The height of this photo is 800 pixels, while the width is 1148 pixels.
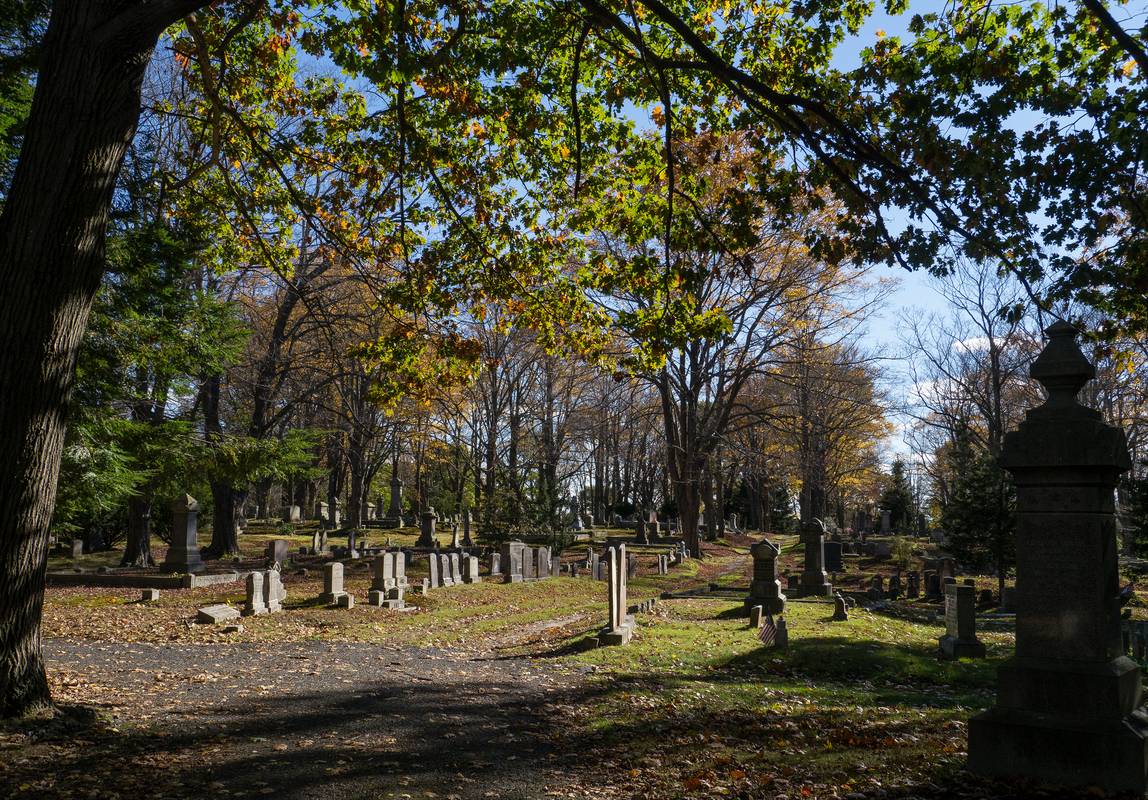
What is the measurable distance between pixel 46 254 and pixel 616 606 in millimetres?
9978

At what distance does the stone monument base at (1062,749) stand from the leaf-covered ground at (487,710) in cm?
21

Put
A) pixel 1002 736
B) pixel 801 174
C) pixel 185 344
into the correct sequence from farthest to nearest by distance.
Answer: pixel 185 344, pixel 801 174, pixel 1002 736

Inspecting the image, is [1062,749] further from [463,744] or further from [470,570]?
[470,570]

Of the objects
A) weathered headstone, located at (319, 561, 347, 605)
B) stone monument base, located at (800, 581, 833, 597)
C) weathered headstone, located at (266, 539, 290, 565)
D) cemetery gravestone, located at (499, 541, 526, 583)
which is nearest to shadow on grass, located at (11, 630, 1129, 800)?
weathered headstone, located at (319, 561, 347, 605)

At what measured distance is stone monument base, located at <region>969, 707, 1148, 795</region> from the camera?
5074 millimetres

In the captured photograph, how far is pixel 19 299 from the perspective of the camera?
555 centimetres

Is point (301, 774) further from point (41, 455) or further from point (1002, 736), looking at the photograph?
point (1002, 736)

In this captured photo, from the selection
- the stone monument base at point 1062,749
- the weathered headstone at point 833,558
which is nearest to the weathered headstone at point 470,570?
the weathered headstone at point 833,558

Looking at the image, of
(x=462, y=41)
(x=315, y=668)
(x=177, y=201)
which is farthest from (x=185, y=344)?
(x=462, y=41)

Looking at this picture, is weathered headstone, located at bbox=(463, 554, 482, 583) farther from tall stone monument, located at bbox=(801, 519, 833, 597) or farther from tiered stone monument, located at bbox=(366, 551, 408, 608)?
tall stone monument, located at bbox=(801, 519, 833, 597)

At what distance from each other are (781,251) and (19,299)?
2580cm

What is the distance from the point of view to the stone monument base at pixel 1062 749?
200 inches

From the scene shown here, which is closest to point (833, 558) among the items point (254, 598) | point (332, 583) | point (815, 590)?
point (815, 590)

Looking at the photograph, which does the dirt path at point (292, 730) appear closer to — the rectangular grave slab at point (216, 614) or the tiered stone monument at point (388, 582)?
the rectangular grave slab at point (216, 614)
